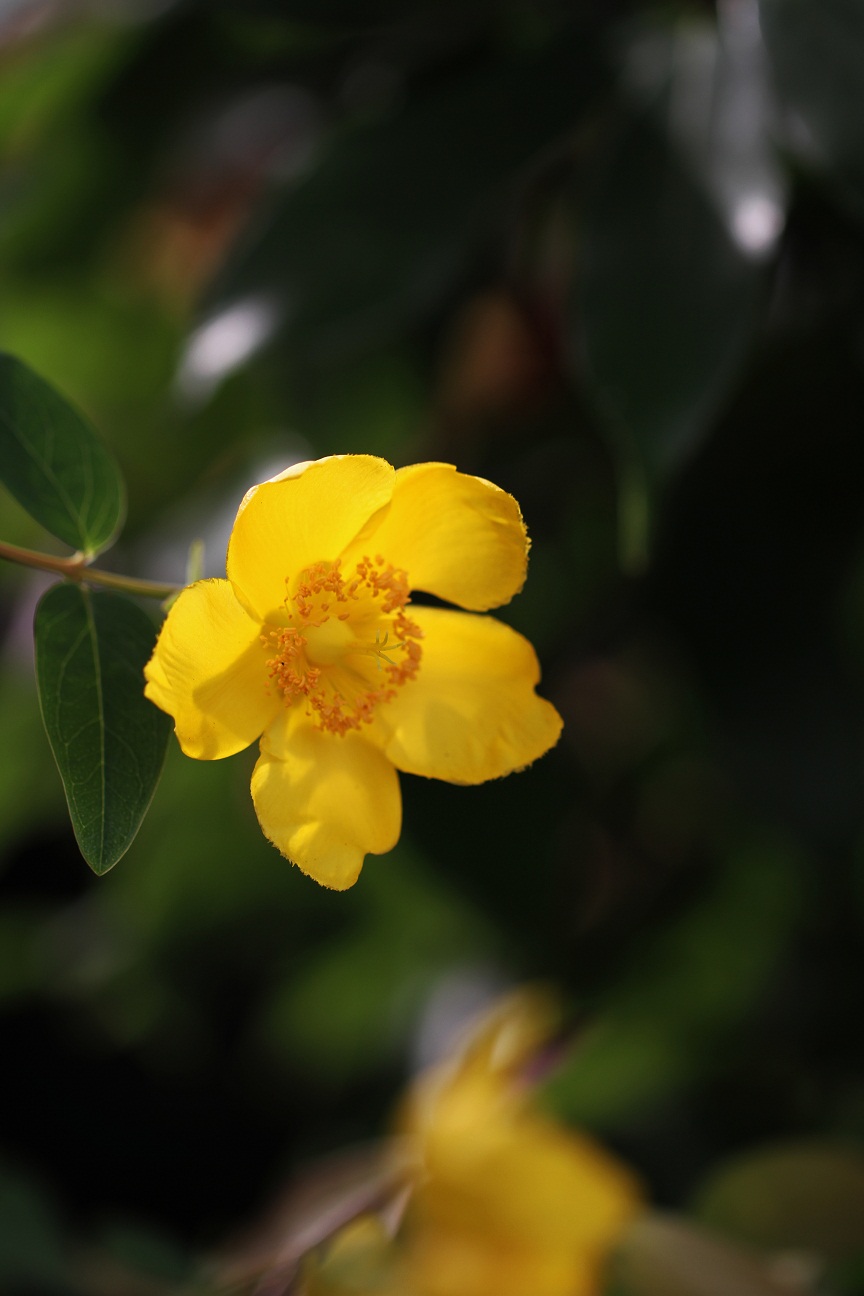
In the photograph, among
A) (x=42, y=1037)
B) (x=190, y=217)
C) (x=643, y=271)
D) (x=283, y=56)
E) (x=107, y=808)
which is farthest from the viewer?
(x=190, y=217)

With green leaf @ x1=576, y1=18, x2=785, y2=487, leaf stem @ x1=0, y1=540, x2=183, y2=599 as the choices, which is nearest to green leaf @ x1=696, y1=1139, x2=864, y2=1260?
green leaf @ x1=576, y1=18, x2=785, y2=487

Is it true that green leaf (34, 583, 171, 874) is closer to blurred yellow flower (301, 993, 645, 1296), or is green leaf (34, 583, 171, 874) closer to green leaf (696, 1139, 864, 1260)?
blurred yellow flower (301, 993, 645, 1296)

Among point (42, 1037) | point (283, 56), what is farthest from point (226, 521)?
point (42, 1037)

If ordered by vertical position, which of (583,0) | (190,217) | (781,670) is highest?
(583,0)

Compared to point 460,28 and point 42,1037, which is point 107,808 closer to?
point 460,28

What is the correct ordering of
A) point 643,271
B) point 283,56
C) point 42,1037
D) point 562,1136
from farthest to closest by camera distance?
1. point 42,1037
2. point 283,56
3. point 562,1136
4. point 643,271

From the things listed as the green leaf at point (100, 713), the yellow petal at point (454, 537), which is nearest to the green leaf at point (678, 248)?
the yellow petal at point (454, 537)

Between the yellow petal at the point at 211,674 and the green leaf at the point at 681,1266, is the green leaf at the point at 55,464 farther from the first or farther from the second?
the green leaf at the point at 681,1266
